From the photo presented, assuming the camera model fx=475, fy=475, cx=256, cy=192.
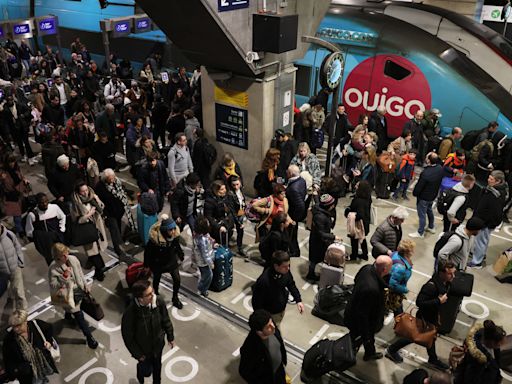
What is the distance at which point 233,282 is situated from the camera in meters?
7.56

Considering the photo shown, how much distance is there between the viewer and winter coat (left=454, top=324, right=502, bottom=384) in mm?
4590

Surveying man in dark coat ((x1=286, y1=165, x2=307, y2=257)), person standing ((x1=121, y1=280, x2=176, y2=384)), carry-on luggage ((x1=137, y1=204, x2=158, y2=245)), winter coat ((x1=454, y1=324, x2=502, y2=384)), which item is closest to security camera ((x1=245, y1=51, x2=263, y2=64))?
man in dark coat ((x1=286, y1=165, x2=307, y2=257))

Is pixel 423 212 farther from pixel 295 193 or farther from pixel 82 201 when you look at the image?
pixel 82 201

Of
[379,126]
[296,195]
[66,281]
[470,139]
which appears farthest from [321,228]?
[470,139]

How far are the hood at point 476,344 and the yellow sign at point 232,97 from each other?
5983 mm

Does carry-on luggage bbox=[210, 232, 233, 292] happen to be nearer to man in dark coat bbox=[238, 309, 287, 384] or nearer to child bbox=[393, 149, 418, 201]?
man in dark coat bbox=[238, 309, 287, 384]

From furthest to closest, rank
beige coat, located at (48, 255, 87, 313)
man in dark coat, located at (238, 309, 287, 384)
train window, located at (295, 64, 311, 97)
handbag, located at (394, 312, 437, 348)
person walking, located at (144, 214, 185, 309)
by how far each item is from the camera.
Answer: train window, located at (295, 64, 311, 97) < person walking, located at (144, 214, 185, 309) < beige coat, located at (48, 255, 87, 313) < handbag, located at (394, 312, 437, 348) < man in dark coat, located at (238, 309, 287, 384)

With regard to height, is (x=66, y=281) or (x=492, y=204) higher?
(x=492, y=204)

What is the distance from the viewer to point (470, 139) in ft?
34.2

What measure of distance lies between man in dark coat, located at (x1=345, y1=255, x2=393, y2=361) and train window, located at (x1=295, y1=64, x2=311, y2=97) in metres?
8.49

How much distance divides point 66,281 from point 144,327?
1644 mm

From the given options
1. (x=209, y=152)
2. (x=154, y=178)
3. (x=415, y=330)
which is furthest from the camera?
(x=209, y=152)

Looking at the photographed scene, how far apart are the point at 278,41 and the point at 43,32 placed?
43.9 feet

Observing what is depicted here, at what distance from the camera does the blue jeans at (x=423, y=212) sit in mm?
8562
